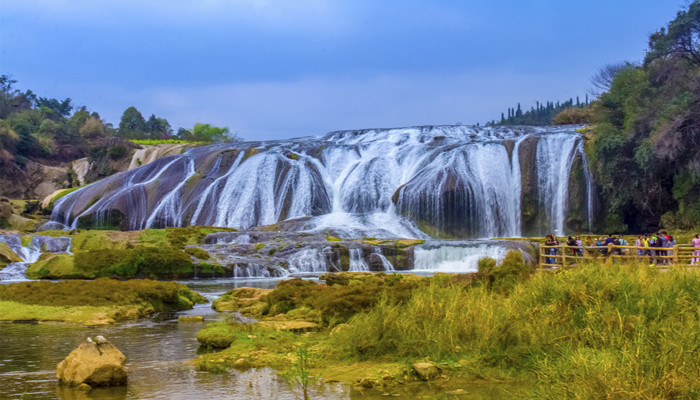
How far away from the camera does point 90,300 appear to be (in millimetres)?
14883

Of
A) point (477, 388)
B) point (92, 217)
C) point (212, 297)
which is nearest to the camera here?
point (477, 388)

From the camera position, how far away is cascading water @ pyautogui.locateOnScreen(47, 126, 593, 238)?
36.8m

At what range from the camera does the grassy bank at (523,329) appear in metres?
7.77

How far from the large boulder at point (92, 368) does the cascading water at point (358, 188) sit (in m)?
24.0

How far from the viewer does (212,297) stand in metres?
18.6

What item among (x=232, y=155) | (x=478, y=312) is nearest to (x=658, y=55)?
(x=232, y=155)

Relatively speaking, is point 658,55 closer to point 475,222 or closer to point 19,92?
point 475,222

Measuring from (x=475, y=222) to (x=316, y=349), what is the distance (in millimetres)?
27782

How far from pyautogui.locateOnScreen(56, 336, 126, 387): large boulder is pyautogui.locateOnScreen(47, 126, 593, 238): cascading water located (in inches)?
945

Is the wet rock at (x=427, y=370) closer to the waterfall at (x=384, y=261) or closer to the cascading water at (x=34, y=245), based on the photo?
the waterfall at (x=384, y=261)

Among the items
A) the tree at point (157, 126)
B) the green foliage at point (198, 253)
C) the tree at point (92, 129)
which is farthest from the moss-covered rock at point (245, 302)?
the tree at point (157, 126)

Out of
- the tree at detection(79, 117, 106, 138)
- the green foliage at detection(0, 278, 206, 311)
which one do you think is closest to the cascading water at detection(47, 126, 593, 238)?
the green foliage at detection(0, 278, 206, 311)

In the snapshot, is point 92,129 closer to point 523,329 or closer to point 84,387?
point 84,387

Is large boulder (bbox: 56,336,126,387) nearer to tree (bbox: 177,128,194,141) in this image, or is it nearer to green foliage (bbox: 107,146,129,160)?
green foliage (bbox: 107,146,129,160)
